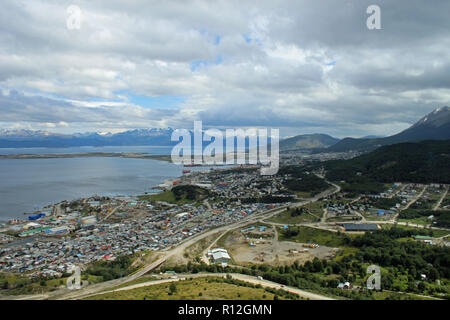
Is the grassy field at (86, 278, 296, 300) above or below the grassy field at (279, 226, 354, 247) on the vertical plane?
above

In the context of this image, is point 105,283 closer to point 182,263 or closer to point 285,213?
point 182,263

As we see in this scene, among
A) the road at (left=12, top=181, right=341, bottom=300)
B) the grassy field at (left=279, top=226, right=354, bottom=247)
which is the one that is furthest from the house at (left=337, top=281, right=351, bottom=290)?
the road at (left=12, top=181, right=341, bottom=300)

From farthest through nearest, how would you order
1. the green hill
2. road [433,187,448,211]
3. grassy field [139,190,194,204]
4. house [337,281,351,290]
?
the green hill, grassy field [139,190,194,204], road [433,187,448,211], house [337,281,351,290]

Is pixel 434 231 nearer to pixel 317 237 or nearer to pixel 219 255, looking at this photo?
pixel 317 237

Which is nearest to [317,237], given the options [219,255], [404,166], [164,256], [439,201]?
[219,255]

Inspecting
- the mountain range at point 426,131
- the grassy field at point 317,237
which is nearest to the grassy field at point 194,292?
the grassy field at point 317,237

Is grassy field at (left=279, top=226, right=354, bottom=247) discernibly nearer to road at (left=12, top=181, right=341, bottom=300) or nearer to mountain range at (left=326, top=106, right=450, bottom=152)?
road at (left=12, top=181, right=341, bottom=300)

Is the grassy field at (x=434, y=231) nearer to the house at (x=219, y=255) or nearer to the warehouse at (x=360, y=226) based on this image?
the warehouse at (x=360, y=226)
